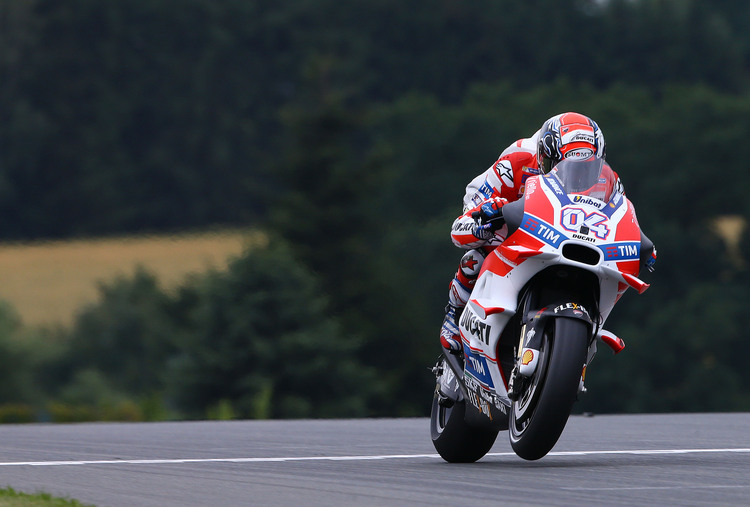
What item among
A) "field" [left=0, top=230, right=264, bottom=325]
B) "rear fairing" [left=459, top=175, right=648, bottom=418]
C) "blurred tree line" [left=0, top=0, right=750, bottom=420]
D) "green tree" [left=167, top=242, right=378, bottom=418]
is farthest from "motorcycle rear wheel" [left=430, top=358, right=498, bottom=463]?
"field" [left=0, top=230, right=264, bottom=325]

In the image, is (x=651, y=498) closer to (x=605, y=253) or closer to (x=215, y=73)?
(x=605, y=253)

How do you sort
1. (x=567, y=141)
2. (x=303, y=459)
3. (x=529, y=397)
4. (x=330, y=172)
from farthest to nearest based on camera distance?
1. (x=330, y=172)
2. (x=303, y=459)
3. (x=567, y=141)
4. (x=529, y=397)

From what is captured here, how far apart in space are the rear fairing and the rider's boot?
0.36 metres

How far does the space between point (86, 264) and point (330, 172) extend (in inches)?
384

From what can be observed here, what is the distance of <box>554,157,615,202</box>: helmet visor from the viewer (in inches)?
317

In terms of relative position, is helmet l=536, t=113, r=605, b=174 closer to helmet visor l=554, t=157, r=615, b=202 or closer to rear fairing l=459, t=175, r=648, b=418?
helmet visor l=554, t=157, r=615, b=202

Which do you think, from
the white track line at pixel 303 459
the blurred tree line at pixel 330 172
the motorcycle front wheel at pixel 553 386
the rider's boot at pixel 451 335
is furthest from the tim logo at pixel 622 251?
the blurred tree line at pixel 330 172

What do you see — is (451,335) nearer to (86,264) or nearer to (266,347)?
(266,347)

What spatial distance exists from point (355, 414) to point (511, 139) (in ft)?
73.4

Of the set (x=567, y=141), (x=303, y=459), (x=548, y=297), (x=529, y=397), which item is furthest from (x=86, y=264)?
(x=529, y=397)

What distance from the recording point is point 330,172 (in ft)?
202

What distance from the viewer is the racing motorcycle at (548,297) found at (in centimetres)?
756

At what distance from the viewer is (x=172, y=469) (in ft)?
26.7

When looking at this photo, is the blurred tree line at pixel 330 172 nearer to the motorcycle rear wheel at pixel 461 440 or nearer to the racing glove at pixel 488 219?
the motorcycle rear wheel at pixel 461 440
